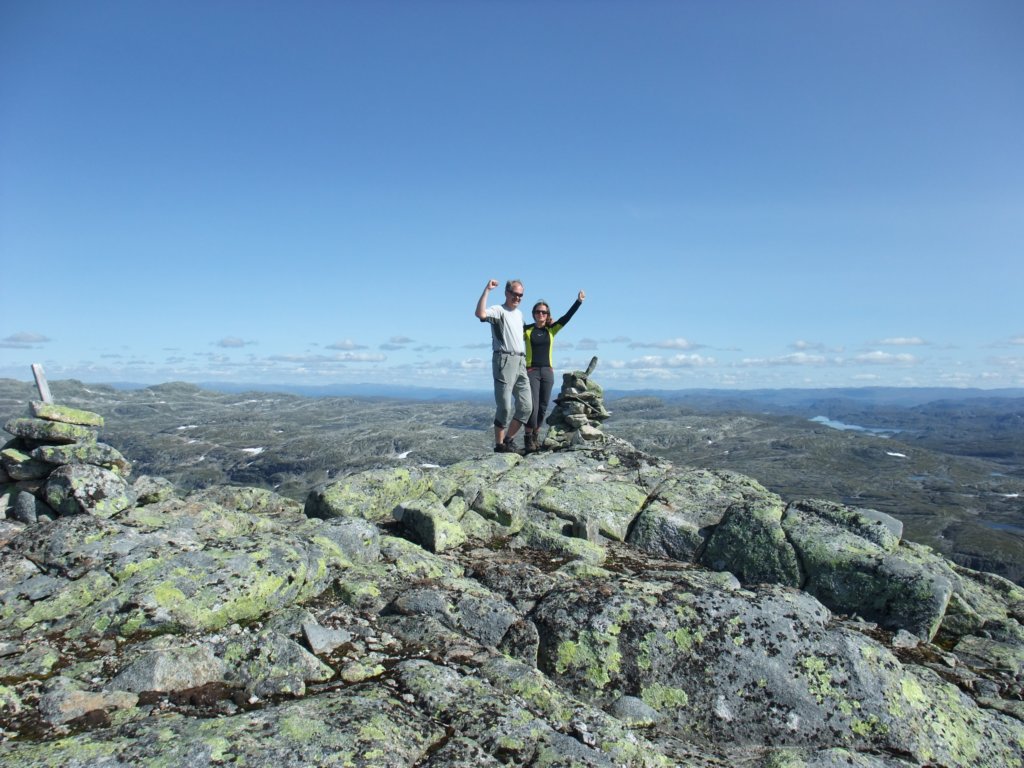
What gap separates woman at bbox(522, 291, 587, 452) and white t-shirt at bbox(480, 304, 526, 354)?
1.28 m

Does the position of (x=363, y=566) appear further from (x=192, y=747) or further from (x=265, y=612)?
(x=192, y=747)

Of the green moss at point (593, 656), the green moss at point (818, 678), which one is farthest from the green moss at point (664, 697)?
the green moss at point (818, 678)

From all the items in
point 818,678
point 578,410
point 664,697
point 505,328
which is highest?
point 505,328

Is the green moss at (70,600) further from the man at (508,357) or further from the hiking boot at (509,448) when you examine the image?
the hiking boot at (509,448)

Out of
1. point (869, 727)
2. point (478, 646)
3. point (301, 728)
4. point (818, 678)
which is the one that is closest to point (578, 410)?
point (818, 678)

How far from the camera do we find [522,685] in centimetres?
930

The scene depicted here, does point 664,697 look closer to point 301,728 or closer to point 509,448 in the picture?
point 301,728

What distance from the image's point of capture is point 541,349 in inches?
1064

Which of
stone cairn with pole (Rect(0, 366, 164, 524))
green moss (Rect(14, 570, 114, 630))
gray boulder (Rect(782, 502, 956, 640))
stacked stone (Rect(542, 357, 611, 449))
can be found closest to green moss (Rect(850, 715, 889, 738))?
gray boulder (Rect(782, 502, 956, 640))

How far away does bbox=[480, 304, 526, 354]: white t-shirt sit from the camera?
24.5 metres

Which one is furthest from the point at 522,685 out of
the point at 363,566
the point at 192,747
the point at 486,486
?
the point at 486,486

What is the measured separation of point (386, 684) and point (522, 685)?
2154mm

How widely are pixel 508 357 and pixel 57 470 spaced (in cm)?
1645

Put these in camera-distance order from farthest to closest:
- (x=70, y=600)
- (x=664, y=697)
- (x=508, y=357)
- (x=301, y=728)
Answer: (x=508, y=357) → (x=70, y=600) → (x=664, y=697) → (x=301, y=728)
